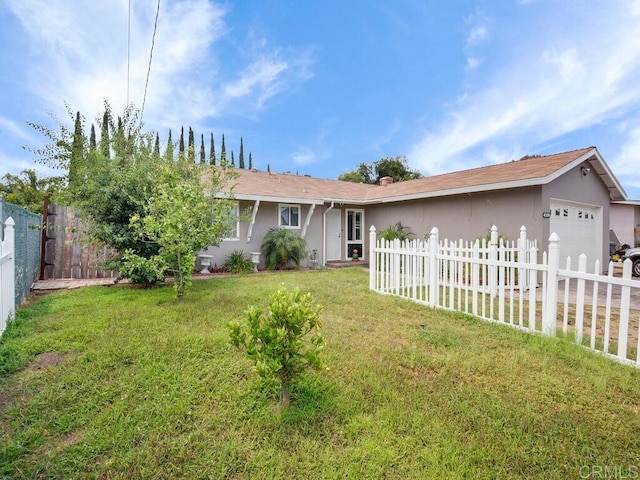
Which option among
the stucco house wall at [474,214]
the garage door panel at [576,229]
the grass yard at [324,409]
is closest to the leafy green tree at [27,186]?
the grass yard at [324,409]

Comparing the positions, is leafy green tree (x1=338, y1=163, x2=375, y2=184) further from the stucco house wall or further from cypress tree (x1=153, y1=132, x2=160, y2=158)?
cypress tree (x1=153, y1=132, x2=160, y2=158)

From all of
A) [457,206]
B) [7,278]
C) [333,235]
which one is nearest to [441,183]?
[457,206]

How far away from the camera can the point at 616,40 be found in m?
7.86

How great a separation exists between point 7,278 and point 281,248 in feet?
23.7

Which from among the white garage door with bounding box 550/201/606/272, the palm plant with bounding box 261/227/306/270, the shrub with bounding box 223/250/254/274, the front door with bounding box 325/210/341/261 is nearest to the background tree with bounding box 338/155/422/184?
the front door with bounding box 325/210/341/261

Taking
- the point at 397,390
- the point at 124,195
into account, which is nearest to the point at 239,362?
the point at 397,390

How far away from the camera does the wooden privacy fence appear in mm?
8164

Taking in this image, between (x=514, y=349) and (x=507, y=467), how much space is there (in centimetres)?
208

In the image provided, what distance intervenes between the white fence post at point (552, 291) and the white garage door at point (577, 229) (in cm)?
576

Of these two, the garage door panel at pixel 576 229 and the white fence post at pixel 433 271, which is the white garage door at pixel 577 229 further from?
the white fence post at pixel 433 271

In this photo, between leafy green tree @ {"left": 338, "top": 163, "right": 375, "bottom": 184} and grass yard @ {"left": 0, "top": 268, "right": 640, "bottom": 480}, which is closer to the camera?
grass yard @ {"left": 0, "top": 268, "right": 640, "bottom": 480}

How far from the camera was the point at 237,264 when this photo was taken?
33.5 ft

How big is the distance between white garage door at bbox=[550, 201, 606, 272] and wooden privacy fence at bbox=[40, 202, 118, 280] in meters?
12.9

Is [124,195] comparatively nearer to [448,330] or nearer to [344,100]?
[448,330]
